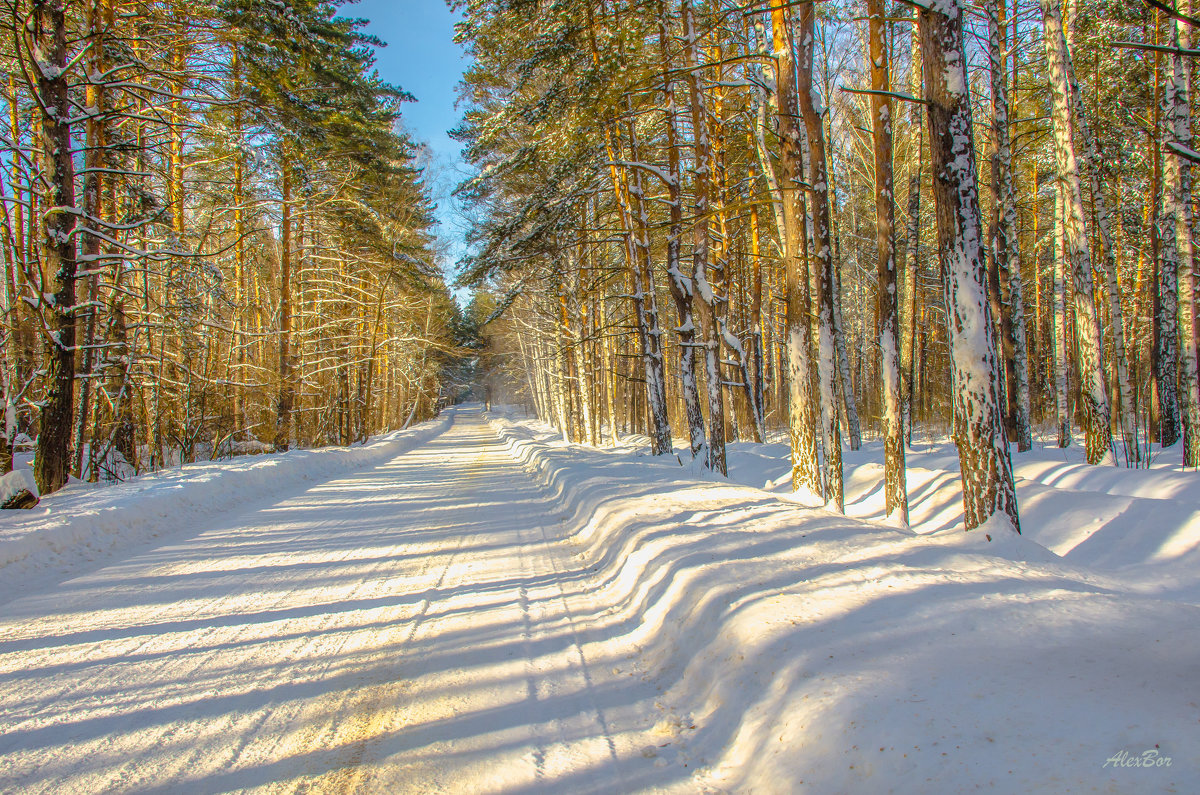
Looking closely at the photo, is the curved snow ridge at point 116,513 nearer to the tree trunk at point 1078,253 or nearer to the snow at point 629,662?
the snow at point 629,662

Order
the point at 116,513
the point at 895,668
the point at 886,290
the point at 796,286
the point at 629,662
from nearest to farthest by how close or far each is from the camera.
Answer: the point at 895,668 → the point at 629,662 → the point at 116,513 → the point at 796,286 → the point at 886,290

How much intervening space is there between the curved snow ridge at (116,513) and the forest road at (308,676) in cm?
55

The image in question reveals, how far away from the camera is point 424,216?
2778cm

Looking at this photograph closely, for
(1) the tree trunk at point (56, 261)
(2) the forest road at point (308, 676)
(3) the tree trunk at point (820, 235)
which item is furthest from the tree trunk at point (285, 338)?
(3) the tree trunk at point (820, 235)

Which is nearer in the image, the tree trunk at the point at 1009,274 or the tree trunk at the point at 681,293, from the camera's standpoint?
the tree trunk at the point at 681,293

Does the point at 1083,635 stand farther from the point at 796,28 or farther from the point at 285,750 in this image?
the point at 796,28

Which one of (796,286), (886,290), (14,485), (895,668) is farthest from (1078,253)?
(14,485)

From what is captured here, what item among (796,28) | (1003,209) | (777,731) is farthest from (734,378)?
(777,731)

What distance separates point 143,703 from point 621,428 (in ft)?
116

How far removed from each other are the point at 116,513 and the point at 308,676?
5.23m

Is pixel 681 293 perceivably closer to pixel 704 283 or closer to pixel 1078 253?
pixel 704 283

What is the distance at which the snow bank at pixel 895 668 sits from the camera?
2240mm

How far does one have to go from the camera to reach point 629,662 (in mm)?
A: 3949

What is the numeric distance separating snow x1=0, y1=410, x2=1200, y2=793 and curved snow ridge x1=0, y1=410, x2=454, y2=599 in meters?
0.14
